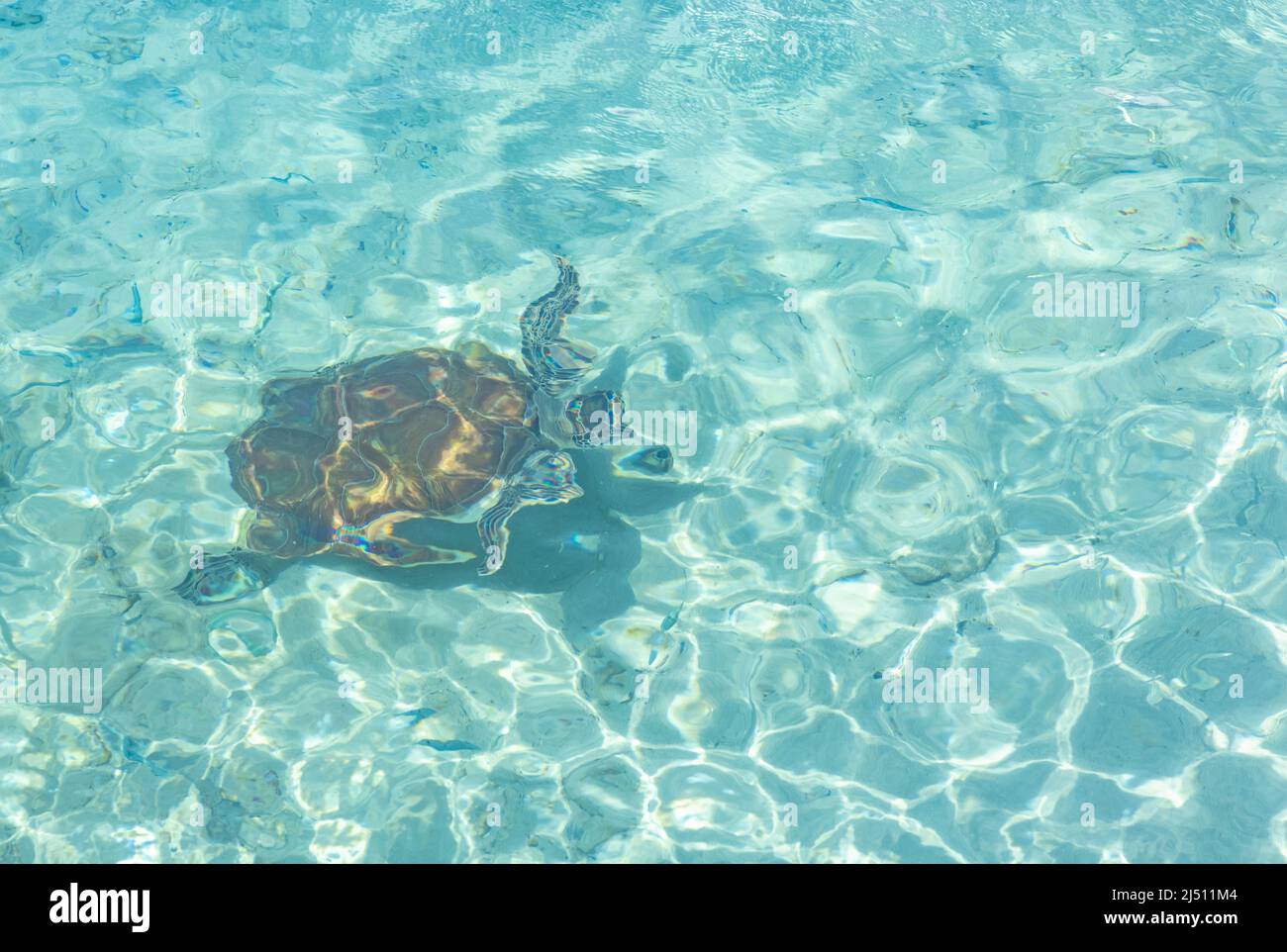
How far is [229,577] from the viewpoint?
6.09 m

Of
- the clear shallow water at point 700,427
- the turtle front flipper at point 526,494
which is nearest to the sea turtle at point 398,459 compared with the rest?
the turtle front flipper at point 526,494

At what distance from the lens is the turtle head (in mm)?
6520

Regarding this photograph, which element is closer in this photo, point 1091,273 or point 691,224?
point 1091,273

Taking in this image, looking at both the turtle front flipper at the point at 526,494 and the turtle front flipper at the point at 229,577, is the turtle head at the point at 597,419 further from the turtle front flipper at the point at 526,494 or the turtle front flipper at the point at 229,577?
the turtle front flipper at the point at 229,577

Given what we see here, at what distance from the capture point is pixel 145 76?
28.8ft

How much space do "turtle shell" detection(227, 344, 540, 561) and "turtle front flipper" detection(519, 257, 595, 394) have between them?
0.21 meters

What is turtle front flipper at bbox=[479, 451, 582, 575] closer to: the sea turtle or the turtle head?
the sea turtle

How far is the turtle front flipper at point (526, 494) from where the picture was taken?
20.1 feet

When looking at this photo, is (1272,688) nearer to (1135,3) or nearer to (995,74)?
(995,74)

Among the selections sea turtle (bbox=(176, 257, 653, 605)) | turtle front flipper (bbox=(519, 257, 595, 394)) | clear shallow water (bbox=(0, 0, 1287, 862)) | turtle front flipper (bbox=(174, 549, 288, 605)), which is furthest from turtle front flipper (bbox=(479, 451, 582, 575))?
turtle front flipper (bbox=(174, 549, 288, 605))

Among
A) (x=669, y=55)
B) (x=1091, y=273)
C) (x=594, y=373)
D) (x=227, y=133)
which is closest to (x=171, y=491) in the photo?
(x=594, y=373)

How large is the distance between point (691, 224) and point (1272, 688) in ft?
17.3

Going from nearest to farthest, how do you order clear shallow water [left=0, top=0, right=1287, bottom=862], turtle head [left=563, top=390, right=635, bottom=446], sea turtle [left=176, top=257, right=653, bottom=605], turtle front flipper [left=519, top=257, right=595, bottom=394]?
clear shallow water [left=0, top=0, right=1287, bottom=862], sea turtle [left=176, top=257, right=653, bottom=605], turtle head [left=563, top=390, right=635, bottom=446], turtle front flipper [left=519, top=257, right=595, bottom=394]

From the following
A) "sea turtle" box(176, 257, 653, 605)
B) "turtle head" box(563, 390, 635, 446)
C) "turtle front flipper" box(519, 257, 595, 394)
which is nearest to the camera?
"sea turtle" box(176, 257, 653, 605)
